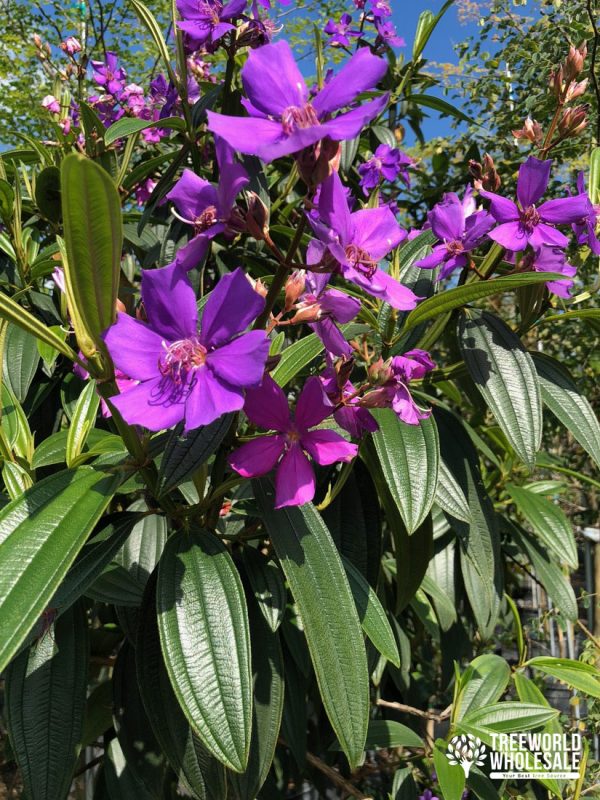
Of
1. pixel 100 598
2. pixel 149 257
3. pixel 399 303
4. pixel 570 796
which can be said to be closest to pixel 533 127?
pixel 399 303

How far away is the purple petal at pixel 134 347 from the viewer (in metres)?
0.62

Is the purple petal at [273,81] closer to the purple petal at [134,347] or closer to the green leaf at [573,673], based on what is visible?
the purple petal at [134,347]

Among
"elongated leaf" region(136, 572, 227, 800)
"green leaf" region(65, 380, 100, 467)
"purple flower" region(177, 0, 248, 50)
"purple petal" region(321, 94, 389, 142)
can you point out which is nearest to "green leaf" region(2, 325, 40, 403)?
"green leaf" region(65, 380, 100, 467)

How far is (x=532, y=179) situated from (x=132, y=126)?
0.75 meters

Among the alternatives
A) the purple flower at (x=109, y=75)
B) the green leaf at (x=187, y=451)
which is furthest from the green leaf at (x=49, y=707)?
the purple flower at (x=109, y=75)

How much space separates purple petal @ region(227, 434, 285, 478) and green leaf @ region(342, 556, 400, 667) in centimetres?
26

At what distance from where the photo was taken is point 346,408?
767 mm

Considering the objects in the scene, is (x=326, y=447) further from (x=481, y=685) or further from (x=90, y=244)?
(x=481, y=685)

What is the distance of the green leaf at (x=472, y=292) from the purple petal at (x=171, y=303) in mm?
327

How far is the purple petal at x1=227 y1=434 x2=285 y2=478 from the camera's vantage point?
0.73 meters

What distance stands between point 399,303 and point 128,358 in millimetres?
274

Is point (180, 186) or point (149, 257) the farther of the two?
point (149, 257)

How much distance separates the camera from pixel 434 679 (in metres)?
2.35

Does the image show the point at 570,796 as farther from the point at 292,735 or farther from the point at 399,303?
the point at 399,303
